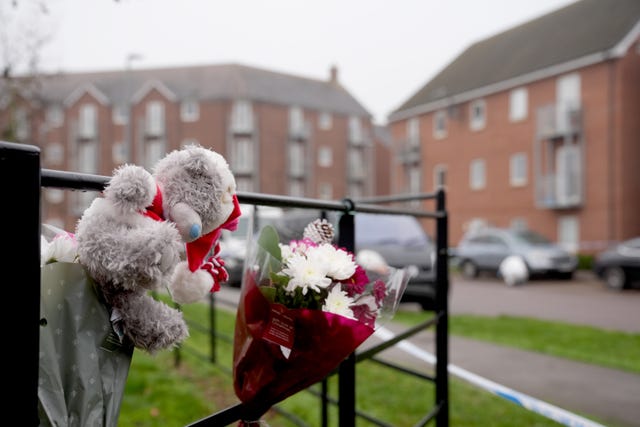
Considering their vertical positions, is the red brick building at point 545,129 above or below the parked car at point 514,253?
above

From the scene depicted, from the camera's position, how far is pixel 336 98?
44.8m

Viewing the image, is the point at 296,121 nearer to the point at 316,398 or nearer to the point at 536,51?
the point at 536,51

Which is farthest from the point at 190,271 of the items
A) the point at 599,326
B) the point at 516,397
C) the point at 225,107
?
the point at 225,107

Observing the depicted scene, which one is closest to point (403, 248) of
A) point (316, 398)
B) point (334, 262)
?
point (316, 398)

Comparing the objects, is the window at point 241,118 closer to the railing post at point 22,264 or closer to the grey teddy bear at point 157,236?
the grey teddy bear at point 157,236

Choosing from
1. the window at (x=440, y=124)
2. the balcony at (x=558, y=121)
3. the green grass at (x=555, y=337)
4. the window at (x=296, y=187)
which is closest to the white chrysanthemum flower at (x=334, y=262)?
the green grass at (x=555, y=337)

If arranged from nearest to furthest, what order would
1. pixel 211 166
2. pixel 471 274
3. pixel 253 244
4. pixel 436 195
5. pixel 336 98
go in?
pixel 211 166
pixel 253 244
pixel 436 195
pixel 471 274
pixel 336 98

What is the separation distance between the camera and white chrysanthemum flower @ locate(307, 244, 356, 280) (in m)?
1.26

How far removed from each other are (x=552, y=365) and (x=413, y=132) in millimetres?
26550

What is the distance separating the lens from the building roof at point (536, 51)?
2114 cm

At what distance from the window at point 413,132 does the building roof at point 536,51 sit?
49 cm

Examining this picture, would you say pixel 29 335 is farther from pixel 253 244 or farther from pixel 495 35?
pixel 495 35

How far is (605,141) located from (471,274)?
858 centimetres

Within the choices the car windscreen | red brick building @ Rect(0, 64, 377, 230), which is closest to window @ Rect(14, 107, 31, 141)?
the car windscreen
